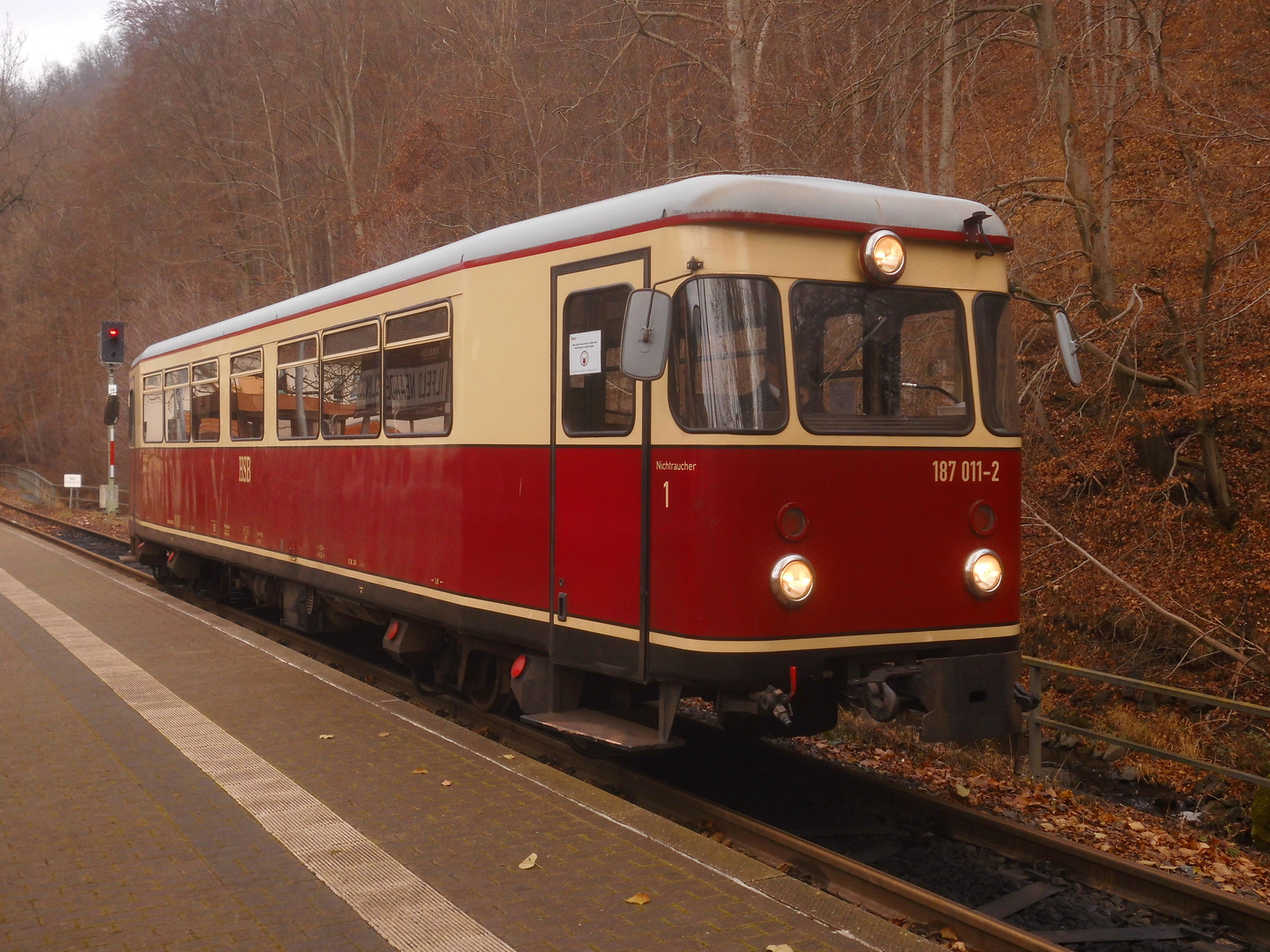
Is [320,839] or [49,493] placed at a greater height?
[49,493]

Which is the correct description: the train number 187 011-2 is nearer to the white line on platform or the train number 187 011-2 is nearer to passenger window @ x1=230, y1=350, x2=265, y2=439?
A: the white line on platform

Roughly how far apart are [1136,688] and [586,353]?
386 centimetres

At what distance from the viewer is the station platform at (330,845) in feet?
14.8

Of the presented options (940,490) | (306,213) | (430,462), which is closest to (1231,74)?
(940,490)

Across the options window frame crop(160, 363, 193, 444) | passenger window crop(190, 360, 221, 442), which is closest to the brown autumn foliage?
passenger window crop(190, 360, 221, 442)

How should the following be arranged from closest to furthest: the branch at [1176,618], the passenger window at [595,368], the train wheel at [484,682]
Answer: the passenger window at [595,368]
the train wheel at [484,682]
the branch at [1176,618]

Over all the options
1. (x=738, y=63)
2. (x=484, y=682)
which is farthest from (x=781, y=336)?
(x=738, y=63)

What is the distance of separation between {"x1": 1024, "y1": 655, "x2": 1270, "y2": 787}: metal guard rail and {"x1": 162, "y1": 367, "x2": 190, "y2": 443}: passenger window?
33.5 ft

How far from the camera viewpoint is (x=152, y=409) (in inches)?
639

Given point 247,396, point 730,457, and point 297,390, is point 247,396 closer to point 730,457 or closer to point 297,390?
point 297,390

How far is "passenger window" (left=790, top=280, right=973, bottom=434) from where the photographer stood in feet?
20.1

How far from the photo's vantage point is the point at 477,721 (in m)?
8.64

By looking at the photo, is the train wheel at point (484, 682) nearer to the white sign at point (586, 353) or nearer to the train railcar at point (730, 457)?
the train railcar at point (730, 457)

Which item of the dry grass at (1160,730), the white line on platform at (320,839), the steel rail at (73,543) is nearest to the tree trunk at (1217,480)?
the dry grass at (1160,730)
